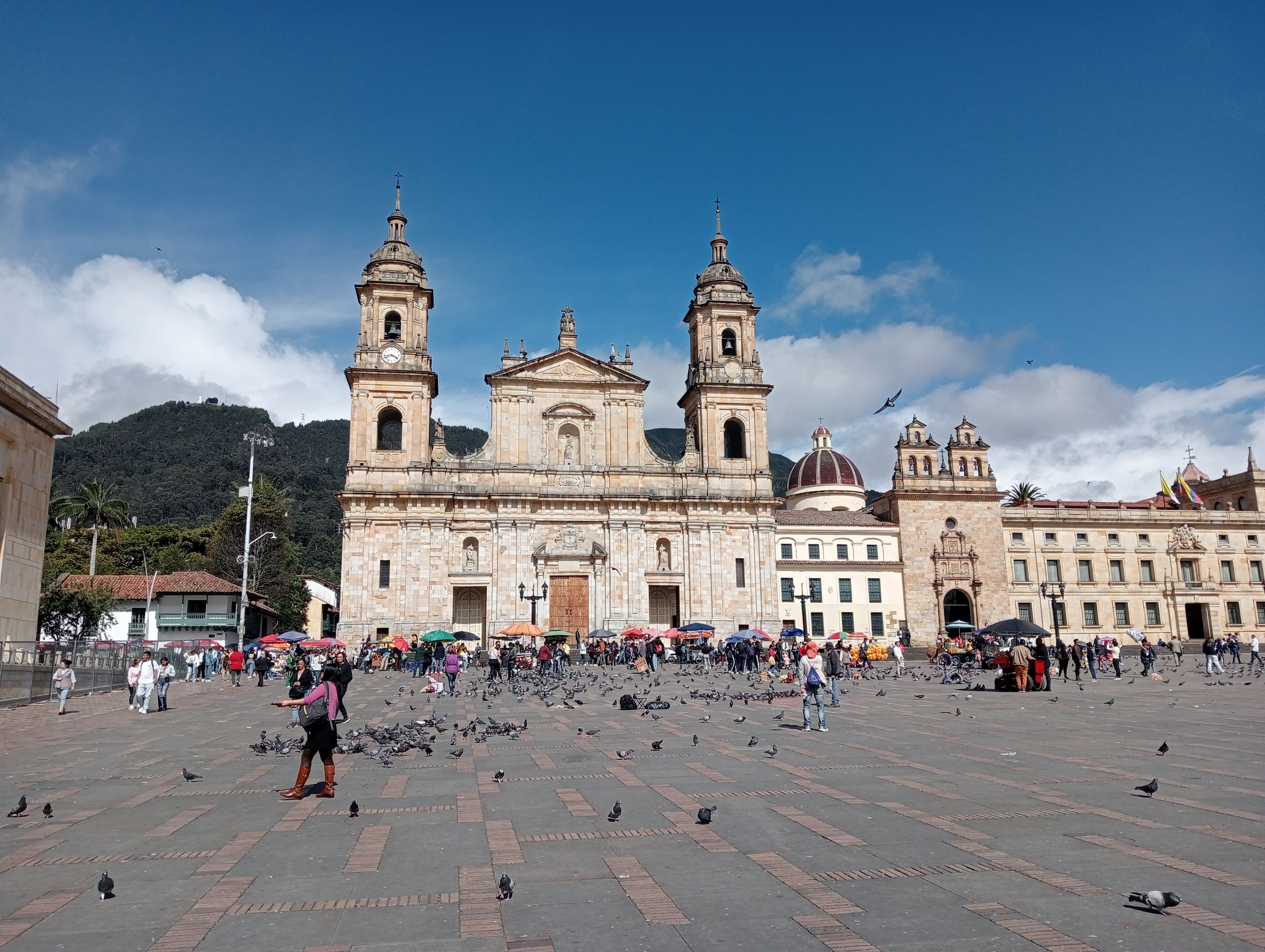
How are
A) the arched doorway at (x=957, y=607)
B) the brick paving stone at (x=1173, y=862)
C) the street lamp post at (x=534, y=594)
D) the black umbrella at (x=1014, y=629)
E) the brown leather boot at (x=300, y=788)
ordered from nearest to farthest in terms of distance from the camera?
the brick paving stone at (x=1173, y=862) < the brown leather boot at (x=300, y=788) < the black umbrella at (x=1014, y=629) < the street lamp post at (x=534, y=594) < the arched doorway at (x=957, y=607)

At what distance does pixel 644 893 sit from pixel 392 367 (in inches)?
1800

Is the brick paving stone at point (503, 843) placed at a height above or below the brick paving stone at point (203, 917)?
above

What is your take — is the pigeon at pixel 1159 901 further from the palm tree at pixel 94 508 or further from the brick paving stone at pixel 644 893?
the palm tree at pixel 94 508

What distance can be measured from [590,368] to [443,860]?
1787 inches

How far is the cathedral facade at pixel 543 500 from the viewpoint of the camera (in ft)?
156

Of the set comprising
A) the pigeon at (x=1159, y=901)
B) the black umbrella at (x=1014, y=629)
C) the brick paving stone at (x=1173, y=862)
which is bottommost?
the brick paving stone at (x=1173, y=862)

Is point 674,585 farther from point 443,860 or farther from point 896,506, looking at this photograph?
point 443,860

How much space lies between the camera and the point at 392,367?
161ft

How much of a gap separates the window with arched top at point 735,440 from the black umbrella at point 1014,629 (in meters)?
23.8

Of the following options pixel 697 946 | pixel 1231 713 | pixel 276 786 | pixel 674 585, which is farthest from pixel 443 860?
pixel 674 585

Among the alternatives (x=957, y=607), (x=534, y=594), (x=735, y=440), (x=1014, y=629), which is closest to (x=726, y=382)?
(x=735, y=440)

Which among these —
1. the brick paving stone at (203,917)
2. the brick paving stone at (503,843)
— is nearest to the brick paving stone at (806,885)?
the brick paving stone at (503,843)

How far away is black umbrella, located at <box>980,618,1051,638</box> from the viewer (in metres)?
28.5

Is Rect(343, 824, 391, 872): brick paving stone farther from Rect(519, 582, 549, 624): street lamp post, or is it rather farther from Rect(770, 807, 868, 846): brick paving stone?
Rect(519, 582, 549, 624): street lamp post
